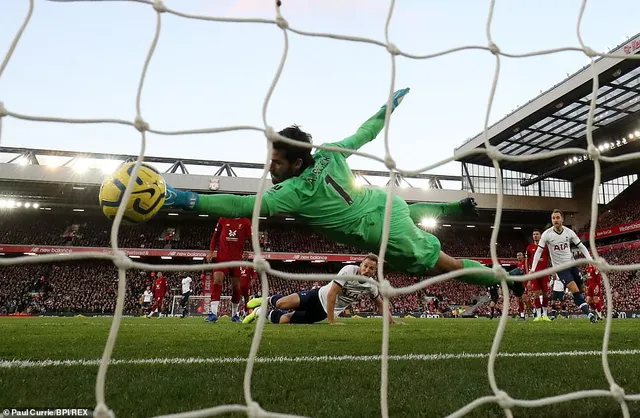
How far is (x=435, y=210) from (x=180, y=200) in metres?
2.04

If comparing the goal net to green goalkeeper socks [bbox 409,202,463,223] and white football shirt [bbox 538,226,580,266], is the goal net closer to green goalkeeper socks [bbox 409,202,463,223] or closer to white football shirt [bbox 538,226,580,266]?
white football shirt [bbox 538,226,580,266]

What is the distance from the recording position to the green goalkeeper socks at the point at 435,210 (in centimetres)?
393

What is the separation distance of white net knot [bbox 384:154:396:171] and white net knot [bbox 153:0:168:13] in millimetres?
1144

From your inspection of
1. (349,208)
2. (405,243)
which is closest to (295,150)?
(349,208)

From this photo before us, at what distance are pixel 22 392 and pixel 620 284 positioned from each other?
26.2m

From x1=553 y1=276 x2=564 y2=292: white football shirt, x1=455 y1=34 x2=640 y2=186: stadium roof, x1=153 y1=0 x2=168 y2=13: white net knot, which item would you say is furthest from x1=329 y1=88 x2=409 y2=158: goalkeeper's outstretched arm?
x1=455 y1=34 x2=640 y2=186: stadium roof

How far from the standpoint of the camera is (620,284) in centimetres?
2320

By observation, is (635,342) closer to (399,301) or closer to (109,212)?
(109,212)

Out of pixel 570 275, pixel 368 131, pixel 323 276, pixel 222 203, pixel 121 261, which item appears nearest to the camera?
pixel 121 261

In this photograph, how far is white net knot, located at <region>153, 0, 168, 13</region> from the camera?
2.11 meters

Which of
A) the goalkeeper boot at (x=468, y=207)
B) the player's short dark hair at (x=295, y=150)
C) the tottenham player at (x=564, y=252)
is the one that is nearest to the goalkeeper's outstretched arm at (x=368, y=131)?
the player's short dark hair at (x=295, y=150)

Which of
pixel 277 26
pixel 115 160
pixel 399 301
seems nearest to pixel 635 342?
pixel 277 26

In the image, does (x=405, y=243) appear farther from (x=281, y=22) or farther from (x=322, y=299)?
(x=322, y=299)

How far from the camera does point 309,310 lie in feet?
25.3
